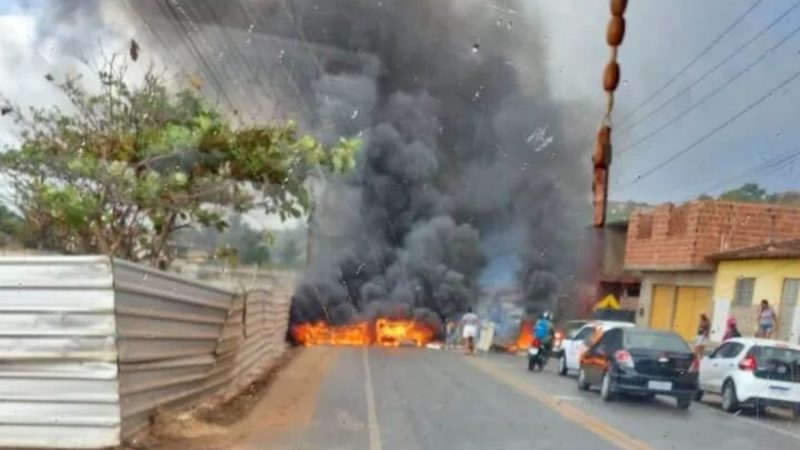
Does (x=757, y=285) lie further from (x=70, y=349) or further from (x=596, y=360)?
(x=70, y=349)

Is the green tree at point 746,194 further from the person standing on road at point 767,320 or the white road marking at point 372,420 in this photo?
the white road marking at point 372,420

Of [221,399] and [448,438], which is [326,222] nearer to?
[221,399]

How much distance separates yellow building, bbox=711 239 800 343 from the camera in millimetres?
17531

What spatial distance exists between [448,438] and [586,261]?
459 centimetres

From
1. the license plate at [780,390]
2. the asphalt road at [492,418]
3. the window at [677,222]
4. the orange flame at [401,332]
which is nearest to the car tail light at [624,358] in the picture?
the asphalt road at [492,418]

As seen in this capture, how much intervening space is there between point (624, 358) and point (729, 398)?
1.87 metres

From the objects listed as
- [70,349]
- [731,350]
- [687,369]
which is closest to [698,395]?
[731,350]

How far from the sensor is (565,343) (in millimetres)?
20984

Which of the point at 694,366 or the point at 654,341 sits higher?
the point at 654,341

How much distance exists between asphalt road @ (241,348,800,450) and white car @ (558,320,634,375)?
862mm

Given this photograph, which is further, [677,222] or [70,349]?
[677,222]

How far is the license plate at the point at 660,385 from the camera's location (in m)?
15.5

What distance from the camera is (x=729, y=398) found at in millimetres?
16250

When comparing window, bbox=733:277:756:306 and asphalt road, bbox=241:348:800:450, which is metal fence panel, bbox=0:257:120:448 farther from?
window, bbox=733:277:756:306
